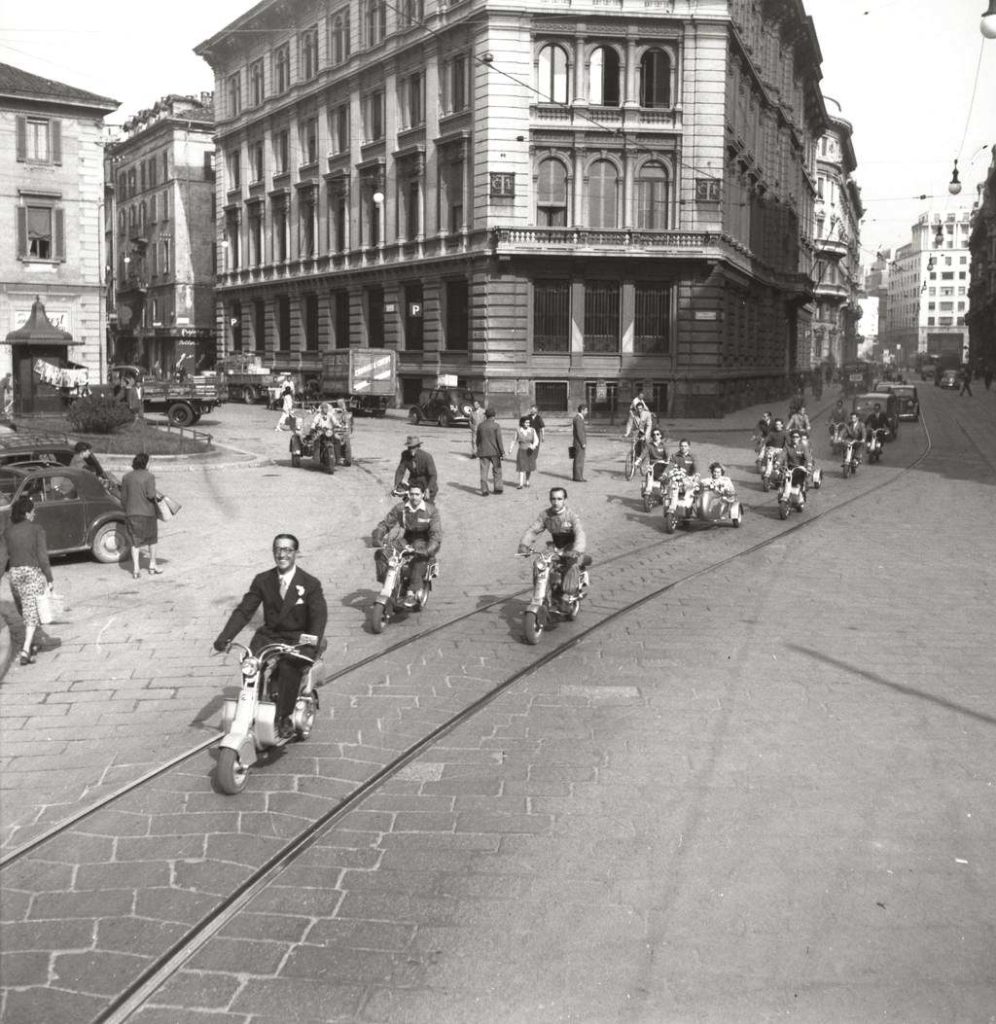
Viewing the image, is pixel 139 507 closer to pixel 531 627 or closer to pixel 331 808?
pixel 531 627

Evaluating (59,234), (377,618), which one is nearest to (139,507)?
(377,618)

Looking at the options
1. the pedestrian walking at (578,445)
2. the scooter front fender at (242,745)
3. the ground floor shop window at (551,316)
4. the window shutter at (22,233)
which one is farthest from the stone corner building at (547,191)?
the scooter front fender at (242,745)

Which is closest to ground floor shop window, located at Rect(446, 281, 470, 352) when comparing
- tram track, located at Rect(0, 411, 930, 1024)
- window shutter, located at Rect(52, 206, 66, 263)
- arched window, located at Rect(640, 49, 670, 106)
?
arched window, located at Rect(640, 49, 670, 106)

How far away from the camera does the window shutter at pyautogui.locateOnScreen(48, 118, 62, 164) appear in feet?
136

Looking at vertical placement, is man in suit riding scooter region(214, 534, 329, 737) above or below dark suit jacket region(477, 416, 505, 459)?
below

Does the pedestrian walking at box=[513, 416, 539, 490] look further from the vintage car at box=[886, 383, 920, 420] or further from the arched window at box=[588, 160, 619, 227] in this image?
the vintage car at box=[886, 383, 920, 420]

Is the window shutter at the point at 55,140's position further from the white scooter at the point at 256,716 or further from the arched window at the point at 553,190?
the white scooter at the point at 256,716

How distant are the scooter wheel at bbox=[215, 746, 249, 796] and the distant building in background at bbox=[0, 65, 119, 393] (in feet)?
117

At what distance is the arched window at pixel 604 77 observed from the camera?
4278cm

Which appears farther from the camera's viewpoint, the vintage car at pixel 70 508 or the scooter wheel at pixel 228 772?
the vintage car at pixel 70 508

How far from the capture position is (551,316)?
43.7 meters

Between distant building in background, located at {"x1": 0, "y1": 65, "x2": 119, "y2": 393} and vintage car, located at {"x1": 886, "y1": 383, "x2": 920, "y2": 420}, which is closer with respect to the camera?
distant building in background, located at {"x1": 0, "y1": 65, "x2": 119, "y2": 393}

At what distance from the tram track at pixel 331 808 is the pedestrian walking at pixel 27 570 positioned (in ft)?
9.95

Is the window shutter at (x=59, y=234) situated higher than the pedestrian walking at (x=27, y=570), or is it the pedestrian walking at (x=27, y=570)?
the window shutter at (x=59, y=234)
